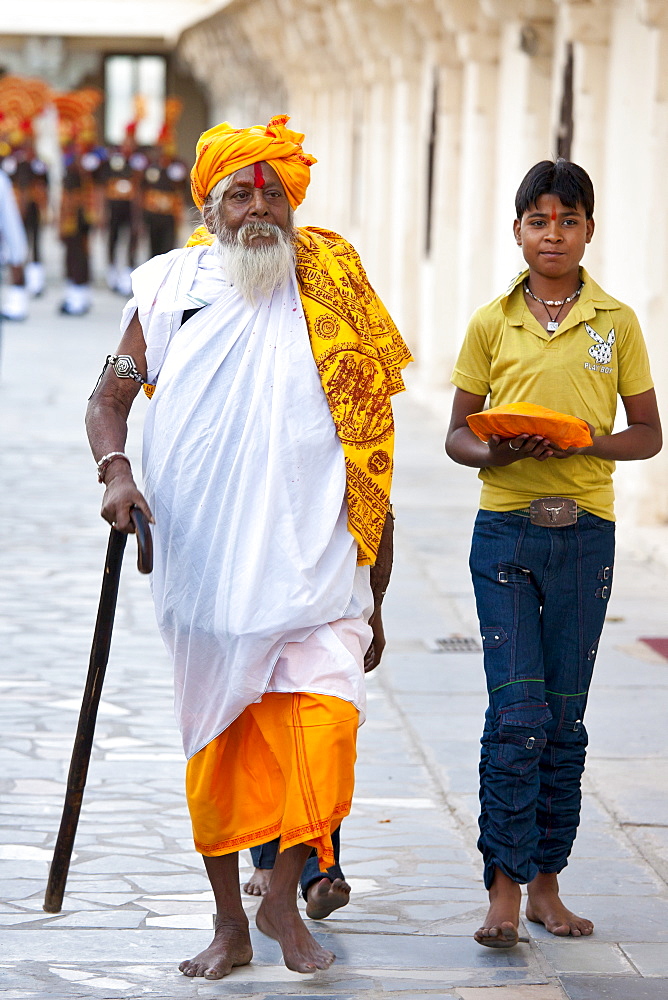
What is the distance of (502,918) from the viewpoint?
354cm

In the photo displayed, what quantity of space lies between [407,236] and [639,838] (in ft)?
43.1

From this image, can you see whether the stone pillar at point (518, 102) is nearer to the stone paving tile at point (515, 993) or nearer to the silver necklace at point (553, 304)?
the silver necklace at point (553, 304)

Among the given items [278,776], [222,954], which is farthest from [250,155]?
[222,954]

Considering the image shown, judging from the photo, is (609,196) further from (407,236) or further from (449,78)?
(407,236)

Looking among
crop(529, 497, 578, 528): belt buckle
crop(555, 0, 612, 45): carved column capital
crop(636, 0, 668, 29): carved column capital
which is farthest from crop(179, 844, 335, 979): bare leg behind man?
crop(555, 0, 612, 45): carved column capital

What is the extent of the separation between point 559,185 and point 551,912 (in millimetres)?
1563

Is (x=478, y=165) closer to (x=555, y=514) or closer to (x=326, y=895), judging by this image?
(x=555, y=514)

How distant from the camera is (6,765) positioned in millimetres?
4848

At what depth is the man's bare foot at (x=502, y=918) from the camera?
3.54 metres

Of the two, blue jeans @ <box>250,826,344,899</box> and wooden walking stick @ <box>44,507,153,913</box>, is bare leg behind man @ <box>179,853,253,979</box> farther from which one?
A: wooden walking stick @ <box>44,507,153,913</box>

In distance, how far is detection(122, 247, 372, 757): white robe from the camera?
136 inches

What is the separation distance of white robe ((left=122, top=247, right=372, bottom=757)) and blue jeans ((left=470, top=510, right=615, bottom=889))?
0.96ft

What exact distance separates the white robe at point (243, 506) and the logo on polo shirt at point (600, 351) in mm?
566

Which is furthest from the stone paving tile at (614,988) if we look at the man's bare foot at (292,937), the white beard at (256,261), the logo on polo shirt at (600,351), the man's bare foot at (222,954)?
the white beard at (256,261)
